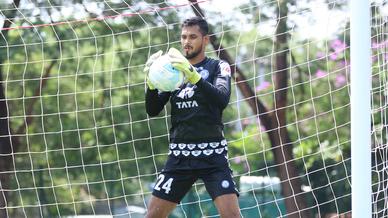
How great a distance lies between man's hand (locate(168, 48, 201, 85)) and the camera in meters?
5.03

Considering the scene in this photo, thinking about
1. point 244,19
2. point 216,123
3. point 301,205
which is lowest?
point 301,205

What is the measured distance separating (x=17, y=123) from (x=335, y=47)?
4023 mm

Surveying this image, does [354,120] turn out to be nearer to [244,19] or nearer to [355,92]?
[355,92]

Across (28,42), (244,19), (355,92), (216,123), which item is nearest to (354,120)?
(355,92)

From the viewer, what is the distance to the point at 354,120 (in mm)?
4812

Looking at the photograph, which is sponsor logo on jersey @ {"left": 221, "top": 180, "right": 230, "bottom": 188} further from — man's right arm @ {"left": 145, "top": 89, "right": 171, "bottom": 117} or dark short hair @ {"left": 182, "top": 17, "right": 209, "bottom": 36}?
dark short hair @ {"left": 182, "top": 17, "right": 209, "bottom": 36}

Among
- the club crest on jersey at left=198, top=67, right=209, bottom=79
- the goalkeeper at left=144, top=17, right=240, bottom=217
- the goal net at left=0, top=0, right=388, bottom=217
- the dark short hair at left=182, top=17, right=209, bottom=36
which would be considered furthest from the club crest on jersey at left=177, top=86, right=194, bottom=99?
the goal net at left=0, top=0, right=388, bottom=217

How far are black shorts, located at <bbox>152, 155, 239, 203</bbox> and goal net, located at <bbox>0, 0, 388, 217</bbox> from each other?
3.79 m

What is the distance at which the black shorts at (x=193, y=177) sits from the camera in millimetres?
5238

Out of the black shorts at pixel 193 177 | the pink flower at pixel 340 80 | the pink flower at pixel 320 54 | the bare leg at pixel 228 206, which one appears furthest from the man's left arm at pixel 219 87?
the pink flower at pixel 340 80

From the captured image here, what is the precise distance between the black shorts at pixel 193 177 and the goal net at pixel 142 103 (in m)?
3.79

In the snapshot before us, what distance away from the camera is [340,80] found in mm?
11195

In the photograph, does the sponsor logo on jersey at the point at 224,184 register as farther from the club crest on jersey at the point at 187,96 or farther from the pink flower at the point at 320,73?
the pink flower at the point at 320,73

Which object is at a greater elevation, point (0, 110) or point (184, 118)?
point (184, 118)
